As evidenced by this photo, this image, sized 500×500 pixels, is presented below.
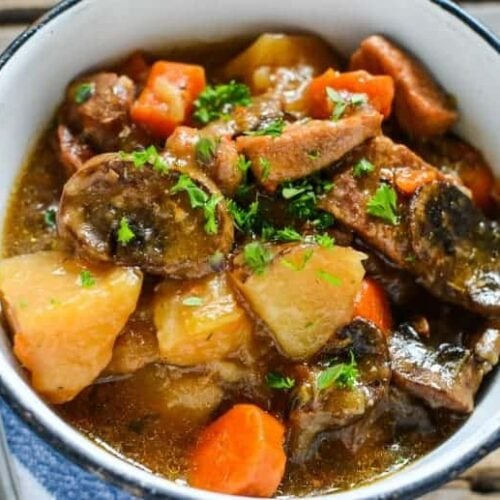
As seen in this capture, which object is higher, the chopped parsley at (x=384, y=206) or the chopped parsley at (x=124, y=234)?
the chopped parsley at (x=384, y=206)

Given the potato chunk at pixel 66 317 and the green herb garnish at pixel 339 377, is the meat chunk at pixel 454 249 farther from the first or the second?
the potato chunk at pixel 66 317

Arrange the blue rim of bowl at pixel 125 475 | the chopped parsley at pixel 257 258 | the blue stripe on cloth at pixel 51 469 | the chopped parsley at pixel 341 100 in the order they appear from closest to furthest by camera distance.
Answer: the blue rim of bowl at pixel 125 475 < the blue stripe on cloth at pixel 51 469 < the chopped parsley at pixel 257 258 < the chopped parsley at pixel 341 100

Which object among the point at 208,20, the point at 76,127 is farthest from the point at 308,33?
the point at 76,127

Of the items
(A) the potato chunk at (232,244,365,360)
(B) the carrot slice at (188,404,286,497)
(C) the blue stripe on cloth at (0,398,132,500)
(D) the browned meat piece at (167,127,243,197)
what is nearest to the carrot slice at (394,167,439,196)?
(A) the potato chunk at (232,244,365,360)

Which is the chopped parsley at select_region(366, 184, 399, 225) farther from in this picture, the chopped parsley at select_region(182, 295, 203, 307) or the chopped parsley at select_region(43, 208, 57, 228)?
the chopped parsley at select_region(43, 208, 57, 228)

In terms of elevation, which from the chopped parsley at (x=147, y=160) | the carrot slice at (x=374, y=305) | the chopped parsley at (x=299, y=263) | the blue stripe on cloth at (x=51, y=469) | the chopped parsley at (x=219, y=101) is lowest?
the blue stripe on cloth at (x=51, y=469)

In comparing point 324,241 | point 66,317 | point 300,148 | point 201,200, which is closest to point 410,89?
point 300,148

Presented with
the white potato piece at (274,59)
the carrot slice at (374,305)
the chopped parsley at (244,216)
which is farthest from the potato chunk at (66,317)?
the white potato piece at (274,59)
